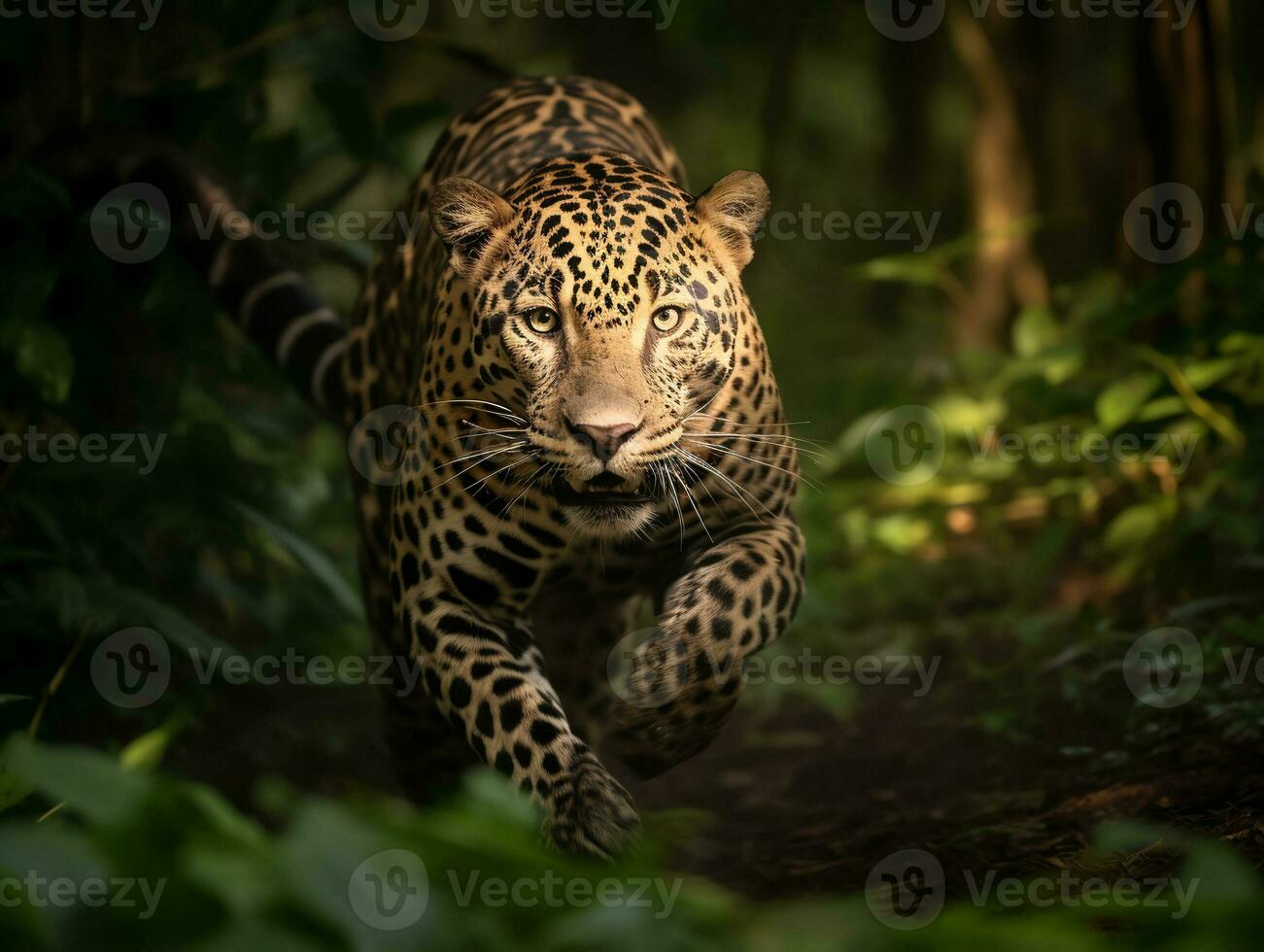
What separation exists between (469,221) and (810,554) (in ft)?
14.9

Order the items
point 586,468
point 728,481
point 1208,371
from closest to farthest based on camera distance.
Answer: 1. point 586,468
2. point 728,481
3. point 1208,371

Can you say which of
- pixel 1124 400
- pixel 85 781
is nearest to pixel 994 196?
pixel 1124 400

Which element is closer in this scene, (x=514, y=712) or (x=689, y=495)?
(x=514, y=712)

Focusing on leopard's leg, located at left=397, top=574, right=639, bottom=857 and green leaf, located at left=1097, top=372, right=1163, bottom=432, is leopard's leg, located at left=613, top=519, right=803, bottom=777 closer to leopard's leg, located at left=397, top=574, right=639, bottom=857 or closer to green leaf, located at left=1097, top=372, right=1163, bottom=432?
leopard's leg, located at left=397, top=574, right=639, bottom=857

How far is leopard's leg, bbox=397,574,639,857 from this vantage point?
13.5ft

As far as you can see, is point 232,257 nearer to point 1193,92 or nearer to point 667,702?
point 667,702

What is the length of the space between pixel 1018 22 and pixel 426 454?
9.10 m

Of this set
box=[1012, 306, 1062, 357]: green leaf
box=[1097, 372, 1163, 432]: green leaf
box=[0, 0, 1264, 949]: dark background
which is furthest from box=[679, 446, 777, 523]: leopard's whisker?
box=[1012, 306, 1062, 357]: green leaf

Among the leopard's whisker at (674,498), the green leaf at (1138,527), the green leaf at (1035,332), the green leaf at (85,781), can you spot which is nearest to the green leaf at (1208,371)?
the green leaf at (1138,527)

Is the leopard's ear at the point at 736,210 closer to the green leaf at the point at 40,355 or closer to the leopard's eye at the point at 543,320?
the leopard's eye at the point at 543,320

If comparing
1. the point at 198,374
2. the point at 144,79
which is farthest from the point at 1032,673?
the point at 144,79

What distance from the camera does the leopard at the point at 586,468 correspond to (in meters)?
4.35

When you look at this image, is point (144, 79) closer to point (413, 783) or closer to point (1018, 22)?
point (413, 783)

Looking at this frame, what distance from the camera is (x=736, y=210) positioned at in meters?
4.98
